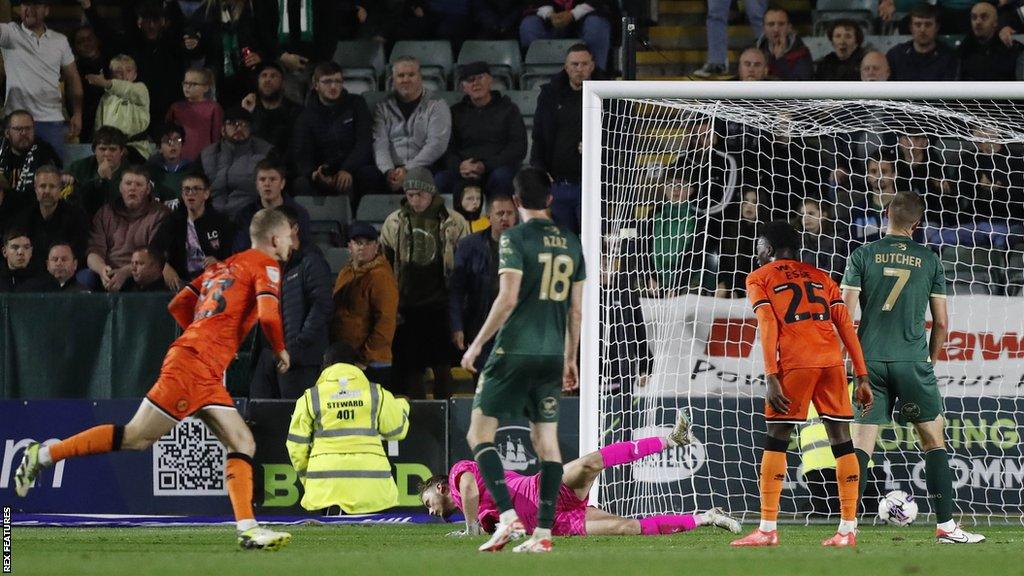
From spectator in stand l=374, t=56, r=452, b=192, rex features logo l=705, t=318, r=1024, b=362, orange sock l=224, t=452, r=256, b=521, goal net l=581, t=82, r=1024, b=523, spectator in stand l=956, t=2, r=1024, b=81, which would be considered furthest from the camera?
spectator in stand l=374, t=56, r=452, b=192

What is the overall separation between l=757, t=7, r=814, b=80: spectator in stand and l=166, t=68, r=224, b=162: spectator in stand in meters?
5.15

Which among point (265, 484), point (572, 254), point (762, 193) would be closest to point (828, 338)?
point (572, 254)

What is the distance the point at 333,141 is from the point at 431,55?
2121 millimetres

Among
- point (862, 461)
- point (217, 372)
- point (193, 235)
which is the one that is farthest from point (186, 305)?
point (193, 235)

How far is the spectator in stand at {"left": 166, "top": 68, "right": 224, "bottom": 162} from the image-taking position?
1401 centimetres

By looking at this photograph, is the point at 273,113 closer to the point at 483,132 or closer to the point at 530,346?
the point at 483,132

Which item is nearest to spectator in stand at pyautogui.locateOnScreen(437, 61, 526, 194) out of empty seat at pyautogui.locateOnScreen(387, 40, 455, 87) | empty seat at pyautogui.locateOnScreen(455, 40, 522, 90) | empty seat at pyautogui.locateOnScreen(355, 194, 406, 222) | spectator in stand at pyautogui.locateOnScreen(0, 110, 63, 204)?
empty seat at pyautogui.locateOnScreen(355, 194, 406, 222)

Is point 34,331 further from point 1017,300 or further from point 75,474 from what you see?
point 1017,300

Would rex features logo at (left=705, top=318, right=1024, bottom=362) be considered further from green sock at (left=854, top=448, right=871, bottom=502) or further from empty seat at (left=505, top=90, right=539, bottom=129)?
empty seat at (left=505, top=90, right=539, bottom=129)

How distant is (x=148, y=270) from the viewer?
471 inches

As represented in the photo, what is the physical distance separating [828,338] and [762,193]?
13.6 ft

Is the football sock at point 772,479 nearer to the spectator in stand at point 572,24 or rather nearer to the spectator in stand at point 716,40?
the spectator in stand at point 716,40

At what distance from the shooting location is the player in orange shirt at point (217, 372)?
7758 mm

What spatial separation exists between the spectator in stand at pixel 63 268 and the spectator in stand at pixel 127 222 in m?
0.27
